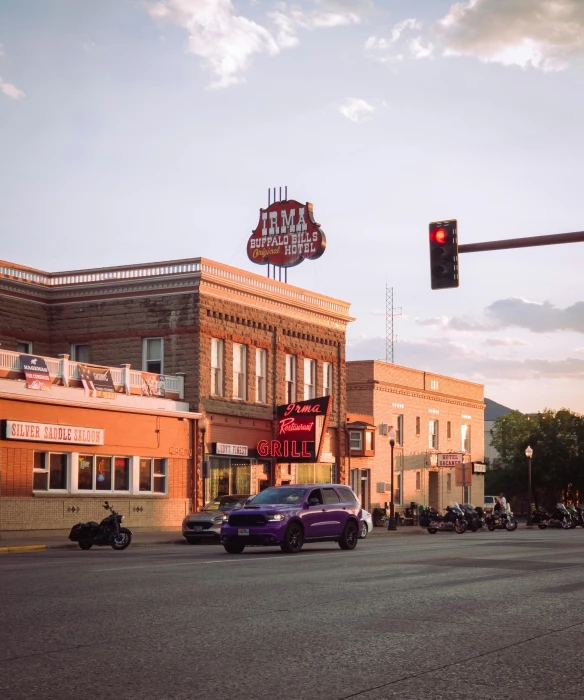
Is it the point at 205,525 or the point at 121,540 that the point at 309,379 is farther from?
the point at 121,540

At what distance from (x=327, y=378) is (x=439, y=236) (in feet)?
113

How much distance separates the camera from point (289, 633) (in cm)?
1027

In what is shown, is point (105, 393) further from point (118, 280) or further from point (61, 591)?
point (61, 591)

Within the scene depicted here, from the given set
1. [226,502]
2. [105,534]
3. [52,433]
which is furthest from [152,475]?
[105,534]

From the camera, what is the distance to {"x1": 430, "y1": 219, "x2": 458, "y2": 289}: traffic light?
18.7m

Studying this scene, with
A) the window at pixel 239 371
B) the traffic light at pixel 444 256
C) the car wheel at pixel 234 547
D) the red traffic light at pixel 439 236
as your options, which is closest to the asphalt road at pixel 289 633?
the traffic light at pixel 444 256

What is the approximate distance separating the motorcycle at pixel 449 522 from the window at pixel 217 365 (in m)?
11.1

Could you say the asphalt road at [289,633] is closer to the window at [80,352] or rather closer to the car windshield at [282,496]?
the car windshield at [282,496]

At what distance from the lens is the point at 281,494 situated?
86.2 ft

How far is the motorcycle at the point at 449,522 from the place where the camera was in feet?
152

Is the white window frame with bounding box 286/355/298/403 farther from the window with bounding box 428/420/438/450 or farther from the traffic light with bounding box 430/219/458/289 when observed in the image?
the traffic light with bounding box 430/219/458/289

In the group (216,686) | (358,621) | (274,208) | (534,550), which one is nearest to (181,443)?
(274,208)

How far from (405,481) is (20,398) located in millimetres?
32749

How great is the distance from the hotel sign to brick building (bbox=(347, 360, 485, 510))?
19837 millimetres
